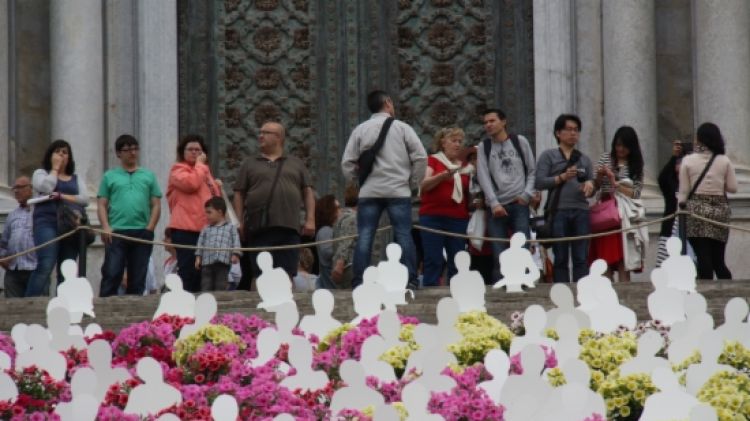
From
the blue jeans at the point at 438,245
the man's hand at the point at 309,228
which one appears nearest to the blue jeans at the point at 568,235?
the blue jeans at the point at 438,245

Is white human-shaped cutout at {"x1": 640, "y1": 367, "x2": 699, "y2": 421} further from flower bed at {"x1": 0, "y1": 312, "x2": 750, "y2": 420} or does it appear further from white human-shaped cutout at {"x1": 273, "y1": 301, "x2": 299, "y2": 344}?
white human-shaped cutout at {"x1": 273, "y1": 301, "x2": 299, "y2": 344}

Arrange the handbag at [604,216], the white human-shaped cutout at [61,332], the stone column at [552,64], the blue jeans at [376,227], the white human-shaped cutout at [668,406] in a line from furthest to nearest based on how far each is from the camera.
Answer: the stone column at [552,64] < the handbag at [604,216] < the blue jeans at [376,227] < the white human-shaped cutout at [61,332] < the white human-shaped cutout at [668,406]

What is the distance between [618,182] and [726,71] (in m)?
4.04

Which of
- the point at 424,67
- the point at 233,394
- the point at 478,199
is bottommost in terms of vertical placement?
the point at 233,394

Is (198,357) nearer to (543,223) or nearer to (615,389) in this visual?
(615,389)

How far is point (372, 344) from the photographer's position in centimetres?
1053

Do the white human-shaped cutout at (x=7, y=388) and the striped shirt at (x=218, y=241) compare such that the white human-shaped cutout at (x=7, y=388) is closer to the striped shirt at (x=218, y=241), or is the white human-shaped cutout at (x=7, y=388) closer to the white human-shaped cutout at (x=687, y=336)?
the white human-shaped cutout at (x=687, y=336)

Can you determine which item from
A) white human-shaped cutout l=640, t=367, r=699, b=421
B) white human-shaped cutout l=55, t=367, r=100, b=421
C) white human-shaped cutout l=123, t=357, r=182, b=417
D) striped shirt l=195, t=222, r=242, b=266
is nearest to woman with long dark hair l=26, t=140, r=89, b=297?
striped shirt l=195, t=222, r=242, b=266

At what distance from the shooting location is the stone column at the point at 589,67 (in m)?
21.1

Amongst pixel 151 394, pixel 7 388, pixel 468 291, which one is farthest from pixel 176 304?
pixel 151 394

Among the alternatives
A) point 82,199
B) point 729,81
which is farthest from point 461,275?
point 729,81

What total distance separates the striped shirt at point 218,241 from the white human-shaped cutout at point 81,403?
20.7 feet

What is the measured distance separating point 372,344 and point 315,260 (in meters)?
8.18

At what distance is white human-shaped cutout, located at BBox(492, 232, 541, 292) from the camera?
Result: 545 inches
